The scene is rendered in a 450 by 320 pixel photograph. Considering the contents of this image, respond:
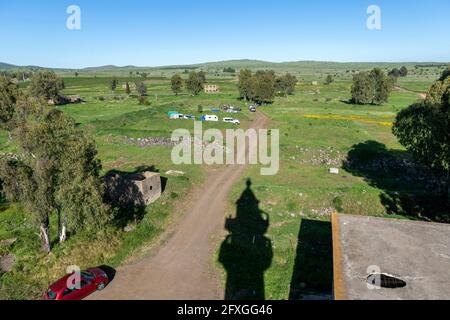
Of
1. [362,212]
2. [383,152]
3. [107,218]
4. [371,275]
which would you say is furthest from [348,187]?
[107,218]

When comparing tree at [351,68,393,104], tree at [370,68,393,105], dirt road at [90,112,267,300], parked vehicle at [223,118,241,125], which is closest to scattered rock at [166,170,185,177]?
dirt road at [90,112,267,300]

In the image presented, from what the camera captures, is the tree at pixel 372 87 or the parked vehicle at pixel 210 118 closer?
the parked vehicle at pixel 210 118

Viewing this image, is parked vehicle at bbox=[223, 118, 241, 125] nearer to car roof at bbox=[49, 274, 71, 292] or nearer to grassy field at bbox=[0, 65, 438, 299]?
grassy field at bbox=[0, 65, 438, 299]

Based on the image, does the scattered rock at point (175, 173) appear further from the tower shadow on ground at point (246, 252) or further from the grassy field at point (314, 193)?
the tower shadow on ground at point (246, 252)

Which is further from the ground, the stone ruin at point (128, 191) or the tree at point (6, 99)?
the tree at point (6, 99)

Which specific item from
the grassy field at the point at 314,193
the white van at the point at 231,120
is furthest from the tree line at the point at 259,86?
the grassy field at the point at 314,193

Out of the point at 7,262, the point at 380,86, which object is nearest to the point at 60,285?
the point at 7,262
